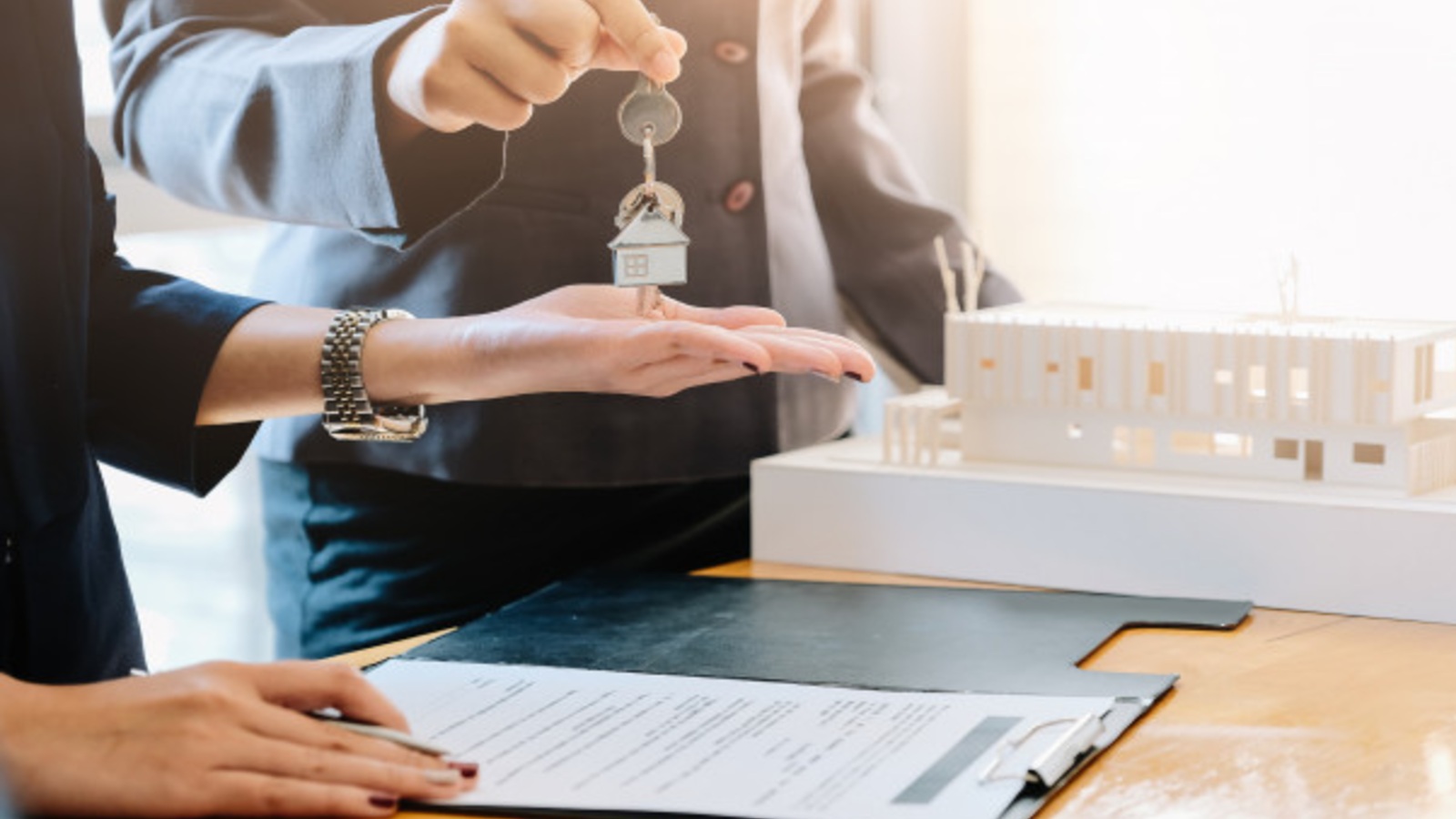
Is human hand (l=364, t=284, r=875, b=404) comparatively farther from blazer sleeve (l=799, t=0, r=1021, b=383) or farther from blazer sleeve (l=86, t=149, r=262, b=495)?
blazer sleeve (l=799, t=0, r=1021, b=383)

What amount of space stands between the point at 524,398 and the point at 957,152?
0.96 metres

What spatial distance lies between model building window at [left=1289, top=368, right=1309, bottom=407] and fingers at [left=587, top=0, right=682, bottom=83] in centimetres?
55

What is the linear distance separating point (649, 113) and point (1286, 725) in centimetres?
61

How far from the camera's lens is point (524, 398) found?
67.2 inches

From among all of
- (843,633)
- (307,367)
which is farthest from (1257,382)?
(307,367)

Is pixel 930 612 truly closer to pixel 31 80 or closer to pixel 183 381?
pixel 183 381

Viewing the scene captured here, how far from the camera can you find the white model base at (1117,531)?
1.43 meters

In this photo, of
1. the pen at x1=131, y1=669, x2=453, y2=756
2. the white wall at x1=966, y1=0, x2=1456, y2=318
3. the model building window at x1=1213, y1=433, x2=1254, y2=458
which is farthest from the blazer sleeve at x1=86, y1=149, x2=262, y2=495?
the white wall at x1=966, y1=0, x2=1456, y2=318

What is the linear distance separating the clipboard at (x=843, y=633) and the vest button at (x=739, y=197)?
362 mm

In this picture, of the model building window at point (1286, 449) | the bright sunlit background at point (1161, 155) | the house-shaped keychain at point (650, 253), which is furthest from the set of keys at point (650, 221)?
the bright sunlit background at point (1161, 155)

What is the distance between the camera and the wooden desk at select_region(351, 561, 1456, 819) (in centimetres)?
103

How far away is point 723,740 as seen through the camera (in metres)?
1.12

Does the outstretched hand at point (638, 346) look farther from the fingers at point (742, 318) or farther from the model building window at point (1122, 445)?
the model building window at point (1122, 445)

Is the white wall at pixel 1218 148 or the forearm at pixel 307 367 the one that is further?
the white wall at pixel 1218 148
